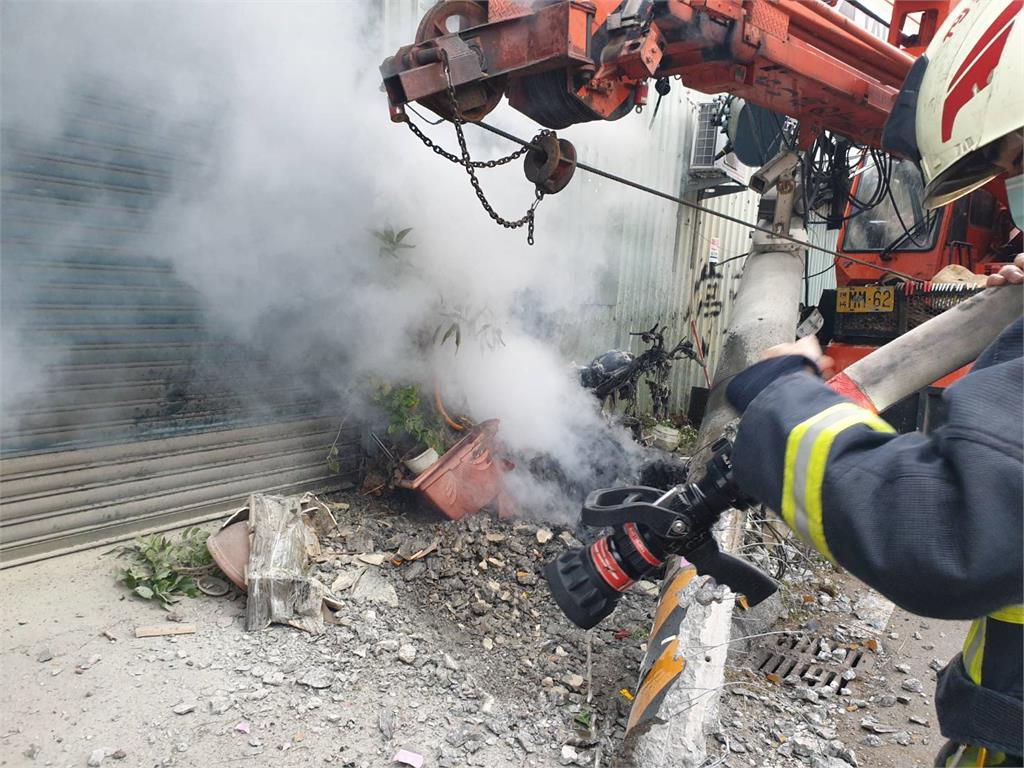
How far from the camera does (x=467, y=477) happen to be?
14.3 ft

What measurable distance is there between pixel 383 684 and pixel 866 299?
200 inches

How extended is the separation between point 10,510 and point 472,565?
8.26 feet

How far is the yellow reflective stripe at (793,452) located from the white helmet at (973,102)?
2.09 feet

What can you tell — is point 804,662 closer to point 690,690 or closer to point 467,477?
point 690,690

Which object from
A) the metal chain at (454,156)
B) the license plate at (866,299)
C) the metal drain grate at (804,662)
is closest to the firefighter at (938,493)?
the metal chain at (454,156)

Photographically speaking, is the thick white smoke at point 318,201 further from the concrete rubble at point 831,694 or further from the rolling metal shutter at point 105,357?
the concrete rubble at point 831,694

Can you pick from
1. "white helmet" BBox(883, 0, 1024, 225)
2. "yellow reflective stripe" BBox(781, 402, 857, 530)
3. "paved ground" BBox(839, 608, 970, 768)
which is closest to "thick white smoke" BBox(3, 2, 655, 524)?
"paved ground" BBox(839, 608, 970, 768)

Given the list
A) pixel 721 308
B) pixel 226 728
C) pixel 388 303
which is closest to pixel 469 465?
pixel 388 303

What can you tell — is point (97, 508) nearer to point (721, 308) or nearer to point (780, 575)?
point (780, 575)

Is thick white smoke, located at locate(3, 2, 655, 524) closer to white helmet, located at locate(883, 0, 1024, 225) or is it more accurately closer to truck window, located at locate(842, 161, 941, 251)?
truck window, located at locate(842, 161, 941, 251)

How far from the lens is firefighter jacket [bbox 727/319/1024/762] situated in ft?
2.67

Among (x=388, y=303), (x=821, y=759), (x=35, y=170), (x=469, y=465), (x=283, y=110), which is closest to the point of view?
(x=821, y=759)

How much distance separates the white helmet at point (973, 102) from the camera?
138cm

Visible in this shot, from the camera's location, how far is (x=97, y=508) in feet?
12.0
